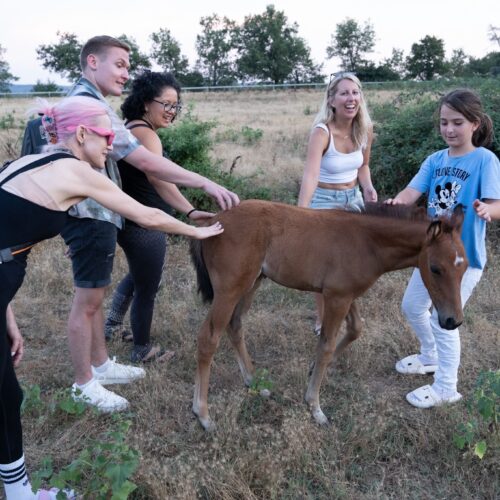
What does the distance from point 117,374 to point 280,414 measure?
4.13 feet

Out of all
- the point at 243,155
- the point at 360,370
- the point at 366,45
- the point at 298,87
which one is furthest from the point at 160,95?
the point at 366,45

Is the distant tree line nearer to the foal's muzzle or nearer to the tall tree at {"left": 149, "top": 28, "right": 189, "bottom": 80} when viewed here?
the tall tree at {"left": 149, "top": 28, "right": 189, "bottom": 80}

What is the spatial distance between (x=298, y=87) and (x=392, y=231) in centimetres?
3748

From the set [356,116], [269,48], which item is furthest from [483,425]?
[269,48]

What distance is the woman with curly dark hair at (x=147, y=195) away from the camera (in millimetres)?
3365

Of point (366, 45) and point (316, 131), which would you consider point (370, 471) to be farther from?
point (366, 45)

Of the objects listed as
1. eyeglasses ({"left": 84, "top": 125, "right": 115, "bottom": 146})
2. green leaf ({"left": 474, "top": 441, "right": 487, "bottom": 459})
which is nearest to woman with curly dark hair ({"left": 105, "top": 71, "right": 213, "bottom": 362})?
eyeglasses ({"left": 84, "top": 125, "right": 115, "bottom": 146})

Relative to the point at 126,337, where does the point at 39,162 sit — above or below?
above

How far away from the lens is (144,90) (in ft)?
11.0

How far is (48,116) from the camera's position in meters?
2.25

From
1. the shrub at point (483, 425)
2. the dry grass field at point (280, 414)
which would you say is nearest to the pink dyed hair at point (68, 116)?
the dry grass field at point (280, 414)

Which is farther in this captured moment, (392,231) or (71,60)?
(71,60)

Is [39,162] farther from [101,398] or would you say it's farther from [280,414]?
[280,414]

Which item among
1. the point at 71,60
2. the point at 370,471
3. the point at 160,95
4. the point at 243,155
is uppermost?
the point at 71,60
